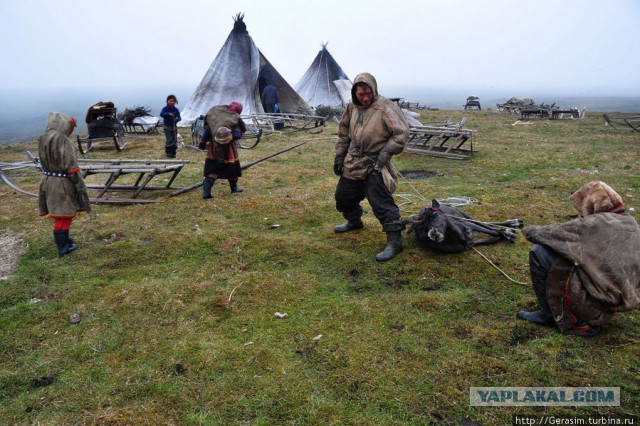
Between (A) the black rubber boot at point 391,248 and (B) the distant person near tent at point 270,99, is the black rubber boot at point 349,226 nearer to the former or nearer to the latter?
(A) the black rubber boot at point 391,248

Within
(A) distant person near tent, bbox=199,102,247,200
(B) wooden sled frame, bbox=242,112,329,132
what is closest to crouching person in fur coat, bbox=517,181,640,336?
(A) distant person near tent, bbox=199,102,247,200

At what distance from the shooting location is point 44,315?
400cm

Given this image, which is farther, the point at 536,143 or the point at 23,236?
the point at 536,143

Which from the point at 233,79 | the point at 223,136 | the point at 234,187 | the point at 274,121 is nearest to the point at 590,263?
the point at 223,136

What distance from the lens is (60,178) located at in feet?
17.0

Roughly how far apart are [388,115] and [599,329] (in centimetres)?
285

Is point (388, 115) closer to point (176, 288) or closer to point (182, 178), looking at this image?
point (176, 288)

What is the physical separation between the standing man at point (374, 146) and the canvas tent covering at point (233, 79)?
1396cm

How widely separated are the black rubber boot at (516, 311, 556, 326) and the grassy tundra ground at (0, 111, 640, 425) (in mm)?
91

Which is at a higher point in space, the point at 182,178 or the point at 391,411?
the point at 182,178

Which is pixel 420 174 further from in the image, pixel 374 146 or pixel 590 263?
pixel 590 263

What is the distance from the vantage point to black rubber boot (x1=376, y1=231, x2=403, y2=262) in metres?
4.85

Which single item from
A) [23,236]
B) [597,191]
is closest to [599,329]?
[597,191]

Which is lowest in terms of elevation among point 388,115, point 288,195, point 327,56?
point 288,195
